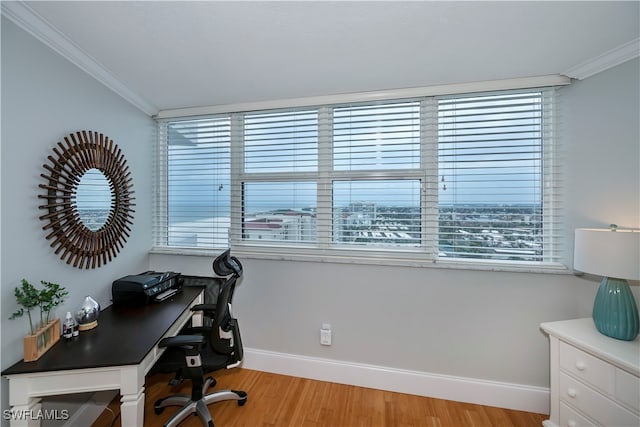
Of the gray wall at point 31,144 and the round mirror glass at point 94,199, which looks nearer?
the gray wall at point 31,144

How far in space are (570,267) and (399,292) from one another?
114cm

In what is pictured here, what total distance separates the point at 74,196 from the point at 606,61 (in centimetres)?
339

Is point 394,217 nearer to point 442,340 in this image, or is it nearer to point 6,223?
point 442,340

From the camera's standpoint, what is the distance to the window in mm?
1804

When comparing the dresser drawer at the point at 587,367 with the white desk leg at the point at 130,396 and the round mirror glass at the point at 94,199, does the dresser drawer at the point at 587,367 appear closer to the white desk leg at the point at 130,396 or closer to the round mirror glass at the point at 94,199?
the white desk leg at the point at 130,396

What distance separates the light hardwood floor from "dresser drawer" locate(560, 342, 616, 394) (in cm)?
56

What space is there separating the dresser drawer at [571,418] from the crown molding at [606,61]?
80.2 inches

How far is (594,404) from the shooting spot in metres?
1.29

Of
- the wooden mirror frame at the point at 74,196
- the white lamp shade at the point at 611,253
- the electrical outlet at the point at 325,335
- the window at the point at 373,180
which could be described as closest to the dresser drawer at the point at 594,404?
the white lamp shade at the point at 611,253

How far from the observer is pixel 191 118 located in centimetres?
237

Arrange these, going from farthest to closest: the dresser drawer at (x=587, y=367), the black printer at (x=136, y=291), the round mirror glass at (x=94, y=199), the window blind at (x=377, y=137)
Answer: the window blind at (x=377, y=137) → the black printer at (x=136, y=291) → the round mirror glass at (x=94, y=199) → the dresser drawer at (x=587, y=367)

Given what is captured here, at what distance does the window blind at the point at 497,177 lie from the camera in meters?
1.78

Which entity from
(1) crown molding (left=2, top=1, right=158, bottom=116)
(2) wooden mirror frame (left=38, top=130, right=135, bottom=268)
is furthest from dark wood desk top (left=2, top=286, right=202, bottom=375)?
(1) crown molding (left=2, top=1, right=158, bottom=116)

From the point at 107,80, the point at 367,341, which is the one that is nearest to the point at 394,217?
the point at 367,341
